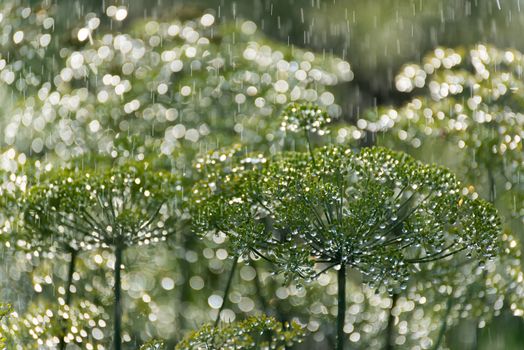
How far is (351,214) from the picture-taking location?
1.41 metres

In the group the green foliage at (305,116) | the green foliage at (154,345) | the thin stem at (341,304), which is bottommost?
the green foliage at (154,345)

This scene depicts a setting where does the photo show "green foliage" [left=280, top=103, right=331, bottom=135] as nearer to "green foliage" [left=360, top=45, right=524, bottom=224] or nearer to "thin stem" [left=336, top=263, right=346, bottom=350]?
"thin stem" [left=336, top=263, right=346, bottom=350]

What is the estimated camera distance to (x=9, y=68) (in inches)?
106

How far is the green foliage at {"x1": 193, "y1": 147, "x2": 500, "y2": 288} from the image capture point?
141 cm

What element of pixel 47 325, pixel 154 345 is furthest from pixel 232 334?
pixel 47 325

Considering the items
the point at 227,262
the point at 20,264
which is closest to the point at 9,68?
the point at 20,264

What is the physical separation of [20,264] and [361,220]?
118cm

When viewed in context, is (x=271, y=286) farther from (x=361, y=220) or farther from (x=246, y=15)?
(x=246, y=15)

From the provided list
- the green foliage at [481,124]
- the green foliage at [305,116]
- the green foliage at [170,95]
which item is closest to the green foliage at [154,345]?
the green foliage at [305,116]

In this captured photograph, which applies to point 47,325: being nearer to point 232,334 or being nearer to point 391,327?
point 232,334

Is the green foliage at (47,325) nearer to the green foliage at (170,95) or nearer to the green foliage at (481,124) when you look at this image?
the green foliage at (170,95)

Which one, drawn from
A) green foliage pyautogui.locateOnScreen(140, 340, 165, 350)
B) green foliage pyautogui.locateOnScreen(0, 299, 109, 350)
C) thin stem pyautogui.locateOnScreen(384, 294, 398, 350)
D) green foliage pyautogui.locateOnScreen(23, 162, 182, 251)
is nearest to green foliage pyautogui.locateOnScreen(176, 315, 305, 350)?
green foliage pyautogui.locateOnScreen(140, 340, 165, 350)

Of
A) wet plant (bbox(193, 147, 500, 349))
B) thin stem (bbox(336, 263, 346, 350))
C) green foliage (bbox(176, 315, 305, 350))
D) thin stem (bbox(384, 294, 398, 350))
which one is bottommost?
thin stem (bbox(384, 294, 398, 350))

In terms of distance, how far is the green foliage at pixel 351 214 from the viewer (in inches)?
55.3
